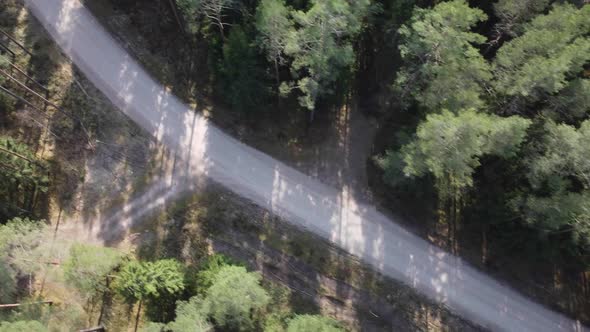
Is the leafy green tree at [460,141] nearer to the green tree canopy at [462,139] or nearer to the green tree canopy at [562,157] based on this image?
the green tree canopy at [462,139]

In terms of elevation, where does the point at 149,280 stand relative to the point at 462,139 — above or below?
below

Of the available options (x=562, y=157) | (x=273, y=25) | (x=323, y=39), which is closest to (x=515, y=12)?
(x=562, y=157)

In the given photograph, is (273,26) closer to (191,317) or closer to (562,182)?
(191,317)

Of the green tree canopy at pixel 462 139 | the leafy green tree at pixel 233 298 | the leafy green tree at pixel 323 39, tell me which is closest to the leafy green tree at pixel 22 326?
the leafy green tree at pixel 233 298

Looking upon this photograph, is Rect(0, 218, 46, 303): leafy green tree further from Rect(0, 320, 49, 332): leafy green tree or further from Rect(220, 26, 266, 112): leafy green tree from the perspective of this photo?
Rect(220, 26, 266, 112): leafy green tree

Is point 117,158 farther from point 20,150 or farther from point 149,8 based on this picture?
point 149,8

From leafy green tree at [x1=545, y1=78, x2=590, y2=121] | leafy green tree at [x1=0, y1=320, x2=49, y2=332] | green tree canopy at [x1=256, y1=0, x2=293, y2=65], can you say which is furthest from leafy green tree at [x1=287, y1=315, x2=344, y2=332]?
leafy green tree at [x1=545, y1=78, x2=590, y2=121]

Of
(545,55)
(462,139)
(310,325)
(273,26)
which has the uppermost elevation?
(545,55)
